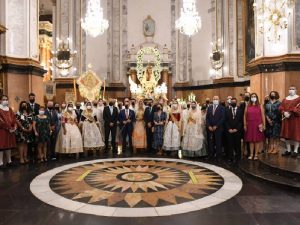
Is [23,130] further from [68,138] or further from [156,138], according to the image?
[156,138]

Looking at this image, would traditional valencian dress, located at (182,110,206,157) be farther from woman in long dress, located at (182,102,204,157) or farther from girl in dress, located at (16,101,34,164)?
girl in dress, located at (16,101,34,164)

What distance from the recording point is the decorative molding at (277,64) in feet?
32.8

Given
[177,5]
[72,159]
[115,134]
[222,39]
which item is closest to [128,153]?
[115,134]

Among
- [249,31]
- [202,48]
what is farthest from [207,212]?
[202,48]

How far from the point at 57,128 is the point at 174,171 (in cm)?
401

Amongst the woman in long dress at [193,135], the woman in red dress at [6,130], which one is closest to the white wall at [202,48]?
the woman in long dress at [193,135]

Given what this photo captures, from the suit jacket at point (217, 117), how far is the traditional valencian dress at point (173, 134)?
1.10 m

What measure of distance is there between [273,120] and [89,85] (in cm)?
989

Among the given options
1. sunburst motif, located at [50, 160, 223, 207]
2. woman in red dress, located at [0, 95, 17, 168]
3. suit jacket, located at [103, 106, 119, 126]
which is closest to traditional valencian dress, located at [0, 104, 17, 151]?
woman in red dress, located at [0, 95, 17, 168]

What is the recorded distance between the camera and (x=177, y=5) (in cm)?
2248

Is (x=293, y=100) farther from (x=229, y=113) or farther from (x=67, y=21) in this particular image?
(x=67, y=21)

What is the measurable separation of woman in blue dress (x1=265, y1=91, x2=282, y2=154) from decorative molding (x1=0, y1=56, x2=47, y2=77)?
303 inches

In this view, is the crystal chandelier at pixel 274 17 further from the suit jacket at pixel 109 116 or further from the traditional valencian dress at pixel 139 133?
the suit jacket at pixel 109 116

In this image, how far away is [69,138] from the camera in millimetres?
9070
